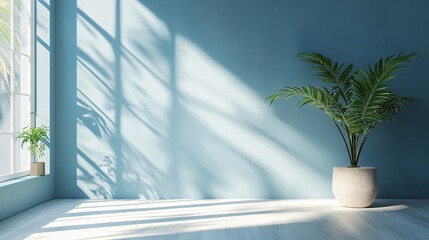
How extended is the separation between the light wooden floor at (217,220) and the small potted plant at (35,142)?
1.18ft

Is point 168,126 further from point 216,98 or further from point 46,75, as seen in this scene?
point 46,75

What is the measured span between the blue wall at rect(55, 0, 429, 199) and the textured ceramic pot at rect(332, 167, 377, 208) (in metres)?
0.48

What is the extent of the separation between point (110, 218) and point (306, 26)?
2.77 meters

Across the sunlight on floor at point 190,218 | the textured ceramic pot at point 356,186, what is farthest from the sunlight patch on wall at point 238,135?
the textured ceramic pot at point 356,186

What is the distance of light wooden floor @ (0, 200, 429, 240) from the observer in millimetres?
3270

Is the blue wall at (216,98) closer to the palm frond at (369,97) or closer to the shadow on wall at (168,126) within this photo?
the shadow on wall at (168,126)

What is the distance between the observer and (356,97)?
4648 mm

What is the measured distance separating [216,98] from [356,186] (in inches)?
65.4

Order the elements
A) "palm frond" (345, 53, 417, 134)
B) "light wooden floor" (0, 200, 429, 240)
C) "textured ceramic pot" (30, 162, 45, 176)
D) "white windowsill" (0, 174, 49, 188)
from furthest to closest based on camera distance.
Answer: "textured ceramic pot" (30, 162, 45, 176) < "palm frond" (345, 53, 417, 134) < "white windowsill" (0, 174, 49, 188) < "light wooden floor" (0, 200, 429, 240)

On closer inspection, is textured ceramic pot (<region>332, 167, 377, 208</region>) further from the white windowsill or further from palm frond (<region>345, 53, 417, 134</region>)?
the white windowsill

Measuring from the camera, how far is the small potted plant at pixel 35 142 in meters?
4.33

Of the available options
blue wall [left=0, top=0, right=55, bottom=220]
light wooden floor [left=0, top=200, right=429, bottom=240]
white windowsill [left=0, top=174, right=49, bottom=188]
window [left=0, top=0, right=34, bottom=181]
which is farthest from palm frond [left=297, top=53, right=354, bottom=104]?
white windowsill [left=0, top=174, right=49, bottom=188]

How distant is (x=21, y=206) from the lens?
4090 mm

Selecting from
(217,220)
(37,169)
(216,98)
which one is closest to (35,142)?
(37,169)
